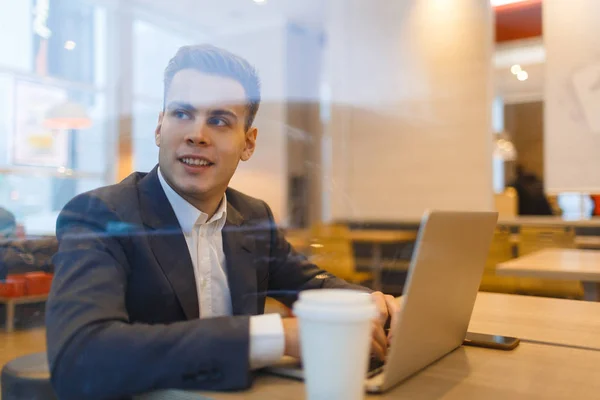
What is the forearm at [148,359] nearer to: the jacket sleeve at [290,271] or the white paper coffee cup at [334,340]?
the white paper coffee cup at [334,340]

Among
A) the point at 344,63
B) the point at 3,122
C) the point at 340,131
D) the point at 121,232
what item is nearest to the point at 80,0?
the point at 3,122

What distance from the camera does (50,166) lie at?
7.68 ft

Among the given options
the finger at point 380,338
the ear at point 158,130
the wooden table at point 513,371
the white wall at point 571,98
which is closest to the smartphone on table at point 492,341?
the wooden table at point 513,371

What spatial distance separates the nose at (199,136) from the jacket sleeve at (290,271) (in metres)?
0.30

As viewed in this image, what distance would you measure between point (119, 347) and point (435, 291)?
37 centimetres

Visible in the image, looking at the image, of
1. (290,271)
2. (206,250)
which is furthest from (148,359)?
(290,271)

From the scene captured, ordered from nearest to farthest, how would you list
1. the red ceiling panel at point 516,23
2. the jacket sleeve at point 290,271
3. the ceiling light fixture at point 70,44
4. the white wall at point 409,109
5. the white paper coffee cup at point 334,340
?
the white paper coffee cup at point 334,340 < the jacket sleeve at point 290,271 < the white wall at point 409,109 < the red ceiling panel at point 516,23 < the ceiling light fixture at point 70,44

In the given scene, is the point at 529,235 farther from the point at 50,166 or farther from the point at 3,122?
the point at 3,122

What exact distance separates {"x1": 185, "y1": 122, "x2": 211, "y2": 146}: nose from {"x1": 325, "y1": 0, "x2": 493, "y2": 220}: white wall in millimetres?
1791

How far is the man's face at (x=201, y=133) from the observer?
78cm

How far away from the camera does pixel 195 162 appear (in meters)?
→ 0.81

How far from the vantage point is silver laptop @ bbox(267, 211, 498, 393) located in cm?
57

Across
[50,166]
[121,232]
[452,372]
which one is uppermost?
[50,166]

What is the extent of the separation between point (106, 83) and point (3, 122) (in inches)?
77.7
